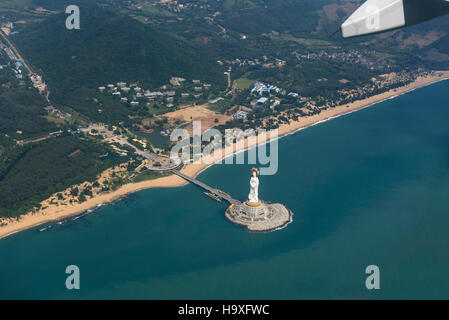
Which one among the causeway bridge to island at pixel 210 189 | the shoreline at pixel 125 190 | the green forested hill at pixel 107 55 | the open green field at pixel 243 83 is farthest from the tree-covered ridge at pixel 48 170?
the open green field at pixel 243 83

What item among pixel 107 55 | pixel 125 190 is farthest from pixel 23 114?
pixel 125 190

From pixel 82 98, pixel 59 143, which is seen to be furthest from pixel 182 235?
pixel 82 98

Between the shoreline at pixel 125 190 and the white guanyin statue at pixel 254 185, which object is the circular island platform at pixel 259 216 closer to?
the white guanyin statue at pixel 254 185

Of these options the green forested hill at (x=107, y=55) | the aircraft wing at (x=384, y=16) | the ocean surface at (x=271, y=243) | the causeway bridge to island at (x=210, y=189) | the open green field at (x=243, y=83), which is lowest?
the ocean surface at (x=271, y=243)

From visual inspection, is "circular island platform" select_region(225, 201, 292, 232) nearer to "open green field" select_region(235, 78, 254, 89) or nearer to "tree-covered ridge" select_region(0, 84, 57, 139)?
"tree-covered ridge" select_region(0, 84, 57, 139)

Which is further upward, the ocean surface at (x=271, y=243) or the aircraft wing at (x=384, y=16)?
the aircraft wing at (x=384, y=16)
